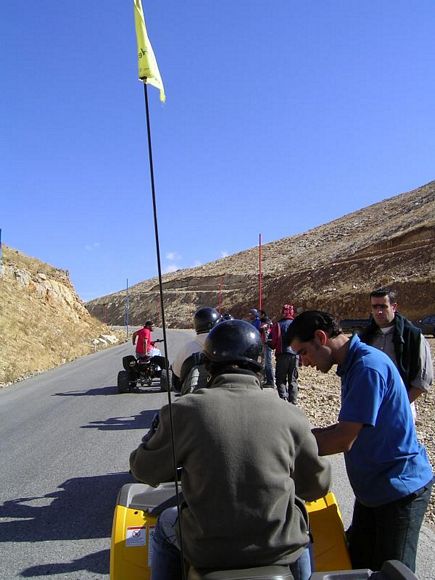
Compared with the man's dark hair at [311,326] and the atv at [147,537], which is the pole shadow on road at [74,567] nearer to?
the atv at [147,537]

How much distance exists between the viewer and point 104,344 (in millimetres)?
35812

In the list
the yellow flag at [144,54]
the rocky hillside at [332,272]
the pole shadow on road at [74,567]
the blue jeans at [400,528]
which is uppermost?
the rocky hillside at [332,272]

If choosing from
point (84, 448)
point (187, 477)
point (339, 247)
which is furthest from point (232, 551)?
point (339, 247)

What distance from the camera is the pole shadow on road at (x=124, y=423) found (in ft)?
29.9

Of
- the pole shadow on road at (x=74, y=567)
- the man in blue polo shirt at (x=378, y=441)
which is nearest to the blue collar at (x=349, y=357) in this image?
the man in blue polo shirt at (x=378, y=441)

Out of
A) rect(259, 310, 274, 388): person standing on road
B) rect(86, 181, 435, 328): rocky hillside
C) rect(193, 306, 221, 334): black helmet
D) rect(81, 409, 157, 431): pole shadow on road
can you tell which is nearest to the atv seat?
rect(193, 306, 221, 334): black helmet

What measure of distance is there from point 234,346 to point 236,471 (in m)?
0.53

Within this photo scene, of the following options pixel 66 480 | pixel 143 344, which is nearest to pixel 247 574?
pixel 66 480

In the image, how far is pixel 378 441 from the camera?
107 inches

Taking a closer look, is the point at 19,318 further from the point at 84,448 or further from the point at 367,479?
the point at 367,479

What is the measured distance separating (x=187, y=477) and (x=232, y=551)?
32 cm

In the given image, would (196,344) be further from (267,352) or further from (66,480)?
(267,352)

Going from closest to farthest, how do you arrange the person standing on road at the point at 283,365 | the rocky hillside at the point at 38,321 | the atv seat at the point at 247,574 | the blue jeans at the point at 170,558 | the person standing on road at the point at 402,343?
the atv seat at the point at 247,574 → the blue jeans at the point at 170,558 → the person standing on road at the point at 402,343 → the person standing on road at the point at 283,365 → the rocky hillside at the point at 38,321

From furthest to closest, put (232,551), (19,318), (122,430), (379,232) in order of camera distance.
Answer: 1. (379,232)
2. (19,318)
3. (122,430)
4. (232,551)
